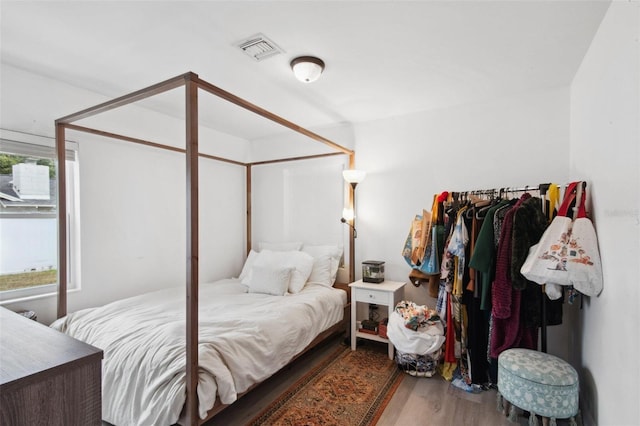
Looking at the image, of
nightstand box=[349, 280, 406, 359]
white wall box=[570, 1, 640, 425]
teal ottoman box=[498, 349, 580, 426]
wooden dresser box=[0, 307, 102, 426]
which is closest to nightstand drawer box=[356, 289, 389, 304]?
nightstand box=[349, 280, 406, 359]

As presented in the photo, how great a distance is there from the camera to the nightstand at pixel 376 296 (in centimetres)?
295

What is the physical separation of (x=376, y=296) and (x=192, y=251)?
193 centimetres

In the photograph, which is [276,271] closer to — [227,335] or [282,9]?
[227,335]

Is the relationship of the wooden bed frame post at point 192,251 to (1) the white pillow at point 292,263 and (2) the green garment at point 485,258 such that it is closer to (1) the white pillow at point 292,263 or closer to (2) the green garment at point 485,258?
(1) the white pillow at point 292,263

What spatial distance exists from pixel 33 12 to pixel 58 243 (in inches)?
61.4

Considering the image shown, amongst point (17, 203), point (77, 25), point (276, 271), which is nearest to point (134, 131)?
point (17, 203)

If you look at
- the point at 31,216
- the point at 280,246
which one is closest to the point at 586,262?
the point at 280,246

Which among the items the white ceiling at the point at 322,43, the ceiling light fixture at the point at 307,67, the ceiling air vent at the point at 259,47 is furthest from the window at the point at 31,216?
the ceiling light fixture at the point at 307,67

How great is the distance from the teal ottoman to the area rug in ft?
2.70

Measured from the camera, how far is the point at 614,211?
5.02 ft

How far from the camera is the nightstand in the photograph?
9.68 ft

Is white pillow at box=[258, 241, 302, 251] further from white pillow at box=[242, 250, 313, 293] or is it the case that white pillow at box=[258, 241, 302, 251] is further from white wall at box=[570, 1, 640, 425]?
white wall at box=[570, 1, 640, 425]

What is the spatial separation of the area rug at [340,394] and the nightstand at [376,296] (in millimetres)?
170

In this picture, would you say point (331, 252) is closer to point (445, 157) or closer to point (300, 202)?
point (300, 202)
